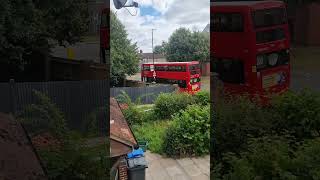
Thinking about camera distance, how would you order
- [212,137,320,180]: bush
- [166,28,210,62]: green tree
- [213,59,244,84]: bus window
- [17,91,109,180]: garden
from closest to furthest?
[212,137,320,180]: bush
[166,28,210,62]: green tree
[213,59,244,84]: bus window
[17,91,109,180]: garden

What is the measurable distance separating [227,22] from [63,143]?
1.74 meters

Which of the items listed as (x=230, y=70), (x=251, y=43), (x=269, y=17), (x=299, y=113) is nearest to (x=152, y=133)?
(x=230, y=70)

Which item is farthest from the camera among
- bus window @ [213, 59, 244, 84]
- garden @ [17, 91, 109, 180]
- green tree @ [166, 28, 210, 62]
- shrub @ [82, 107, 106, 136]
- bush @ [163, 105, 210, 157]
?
shrub @ [82, 107, 106, 136]

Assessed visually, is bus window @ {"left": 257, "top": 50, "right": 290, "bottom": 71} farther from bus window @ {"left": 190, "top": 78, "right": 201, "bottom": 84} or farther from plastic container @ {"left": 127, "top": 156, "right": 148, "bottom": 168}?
plastic container @ {"left": 127, "top": 156, "right": 148, "bottom": 168}

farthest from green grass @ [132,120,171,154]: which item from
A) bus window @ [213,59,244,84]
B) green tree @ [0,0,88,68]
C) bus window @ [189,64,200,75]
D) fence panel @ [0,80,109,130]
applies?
green tree @ [0,0,88,68]

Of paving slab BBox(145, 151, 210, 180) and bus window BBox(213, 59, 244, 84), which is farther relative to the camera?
bus window BBox(213, 59, 244, 84)

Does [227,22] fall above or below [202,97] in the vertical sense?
above

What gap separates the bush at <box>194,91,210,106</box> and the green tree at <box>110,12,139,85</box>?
0.46 metres

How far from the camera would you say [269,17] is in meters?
3.05

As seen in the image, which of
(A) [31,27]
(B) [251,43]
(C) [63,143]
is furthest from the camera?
(A) [31,27]

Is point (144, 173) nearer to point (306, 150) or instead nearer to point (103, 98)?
point (306, 150)

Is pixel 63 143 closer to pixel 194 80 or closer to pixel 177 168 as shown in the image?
pixel 177 168

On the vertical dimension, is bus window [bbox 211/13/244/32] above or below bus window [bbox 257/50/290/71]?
above

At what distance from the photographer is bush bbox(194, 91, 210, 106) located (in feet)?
9.64
